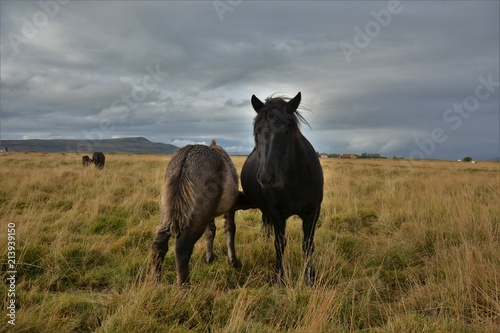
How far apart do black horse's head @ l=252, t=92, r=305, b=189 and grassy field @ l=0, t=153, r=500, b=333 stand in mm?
1275

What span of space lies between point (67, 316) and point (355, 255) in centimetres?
423

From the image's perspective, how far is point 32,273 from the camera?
Answer: 450 cm

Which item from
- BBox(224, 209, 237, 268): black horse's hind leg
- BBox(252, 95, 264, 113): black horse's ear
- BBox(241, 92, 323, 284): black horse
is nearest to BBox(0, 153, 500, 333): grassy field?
BBox(224, 209, 237, 268): black horse's hind leg

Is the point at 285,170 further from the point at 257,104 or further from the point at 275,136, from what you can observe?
the point at 257,104

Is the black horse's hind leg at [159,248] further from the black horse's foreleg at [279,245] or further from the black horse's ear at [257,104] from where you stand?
the black horse's ear at [257,104]

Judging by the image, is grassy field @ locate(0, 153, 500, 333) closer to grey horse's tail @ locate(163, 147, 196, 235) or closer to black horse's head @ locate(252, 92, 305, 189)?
grey horse's tail @ locate(163, 147, 196, 235)

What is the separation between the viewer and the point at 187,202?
375cm

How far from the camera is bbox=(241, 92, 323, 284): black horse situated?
→ 151 inches

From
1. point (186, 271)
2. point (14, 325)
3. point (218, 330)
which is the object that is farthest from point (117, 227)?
point (218, 330)

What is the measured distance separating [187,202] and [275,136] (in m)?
1.32

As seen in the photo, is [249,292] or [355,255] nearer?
[249,292]

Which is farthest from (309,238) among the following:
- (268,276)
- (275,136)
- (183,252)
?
(183,252)

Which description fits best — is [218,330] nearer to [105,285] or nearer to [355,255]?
[105,285]

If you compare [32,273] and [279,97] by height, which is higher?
[279,97]
